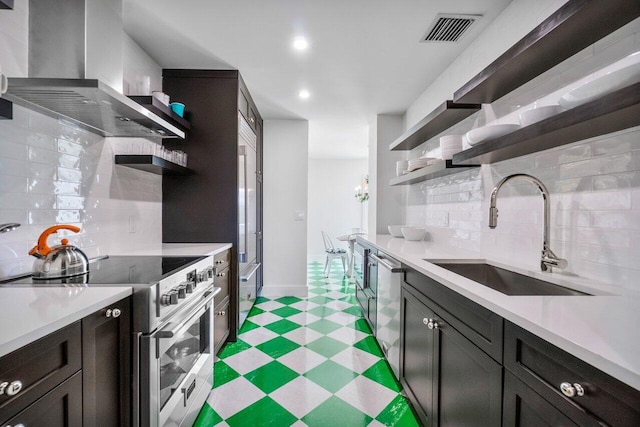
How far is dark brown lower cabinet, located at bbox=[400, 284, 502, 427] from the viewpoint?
0.99 metres

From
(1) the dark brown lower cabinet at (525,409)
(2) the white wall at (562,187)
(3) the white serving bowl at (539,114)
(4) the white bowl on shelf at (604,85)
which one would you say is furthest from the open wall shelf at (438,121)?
(1) the dark brown lower cabinet at (525,409)

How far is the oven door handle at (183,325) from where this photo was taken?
1223mm

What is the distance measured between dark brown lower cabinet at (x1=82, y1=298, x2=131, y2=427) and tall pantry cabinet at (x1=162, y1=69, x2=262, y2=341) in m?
1.47

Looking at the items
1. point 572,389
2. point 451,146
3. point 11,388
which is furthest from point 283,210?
point 572,389

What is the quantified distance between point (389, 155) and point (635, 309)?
10.1 feet

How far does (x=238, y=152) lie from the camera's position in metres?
2.65

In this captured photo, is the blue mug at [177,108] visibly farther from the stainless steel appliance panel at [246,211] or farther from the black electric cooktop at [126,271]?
the black electric cooktop at [126,271]

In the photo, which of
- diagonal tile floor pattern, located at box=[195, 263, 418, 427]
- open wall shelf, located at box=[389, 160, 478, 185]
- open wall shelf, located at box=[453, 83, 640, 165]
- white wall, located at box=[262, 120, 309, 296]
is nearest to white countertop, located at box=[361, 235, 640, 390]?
open wall shelf, located at box=[453, 83, 640, 165]

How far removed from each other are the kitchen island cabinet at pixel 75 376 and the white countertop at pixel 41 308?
0.03 m

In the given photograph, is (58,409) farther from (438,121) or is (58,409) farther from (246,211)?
(438,121)

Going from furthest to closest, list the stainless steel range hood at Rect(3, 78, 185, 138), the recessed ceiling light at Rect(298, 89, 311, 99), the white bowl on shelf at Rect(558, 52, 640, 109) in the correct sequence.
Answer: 1. the recessed ceiling light at Rect(298, 89, 311, 99)
2. the stainless steel range hood at Rect(3, 78, 185, 138)
3. the white bowl on shelf at Rect(558, 52, 640, 109)

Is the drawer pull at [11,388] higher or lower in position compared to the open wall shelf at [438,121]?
lower

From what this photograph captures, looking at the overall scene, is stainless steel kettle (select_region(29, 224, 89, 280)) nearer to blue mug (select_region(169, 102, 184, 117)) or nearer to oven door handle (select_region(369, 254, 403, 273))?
blue mug (select_region(169, 102, 184, 117))

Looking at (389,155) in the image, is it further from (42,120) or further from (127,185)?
(42,120)
